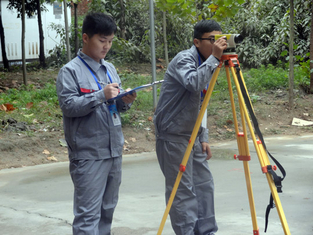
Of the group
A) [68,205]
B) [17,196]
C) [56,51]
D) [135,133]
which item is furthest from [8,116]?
[56,51]

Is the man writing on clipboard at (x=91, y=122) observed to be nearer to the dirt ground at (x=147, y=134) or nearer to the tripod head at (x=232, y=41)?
the tripod head at (x=232, y=41)

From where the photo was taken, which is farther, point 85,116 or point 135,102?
point 135,102

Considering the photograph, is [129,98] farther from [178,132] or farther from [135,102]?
[135,102]

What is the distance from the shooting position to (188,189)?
3.30 meters

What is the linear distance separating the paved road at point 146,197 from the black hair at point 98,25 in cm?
170

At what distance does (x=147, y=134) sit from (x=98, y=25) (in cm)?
483

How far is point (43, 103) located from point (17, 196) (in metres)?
4.14

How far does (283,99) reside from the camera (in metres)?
9.64

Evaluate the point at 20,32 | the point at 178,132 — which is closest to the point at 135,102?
the point at 178,132

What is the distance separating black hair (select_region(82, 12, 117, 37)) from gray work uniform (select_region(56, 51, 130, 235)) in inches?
6.7

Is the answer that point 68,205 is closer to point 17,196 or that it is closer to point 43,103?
point 17,196

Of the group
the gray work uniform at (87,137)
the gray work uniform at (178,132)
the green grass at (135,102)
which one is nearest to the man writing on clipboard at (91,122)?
the gray work uniform at (87,137)

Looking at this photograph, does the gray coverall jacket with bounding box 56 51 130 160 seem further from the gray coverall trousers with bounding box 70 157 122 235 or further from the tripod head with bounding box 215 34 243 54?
the tripod head with bounding box 215 34 243 54

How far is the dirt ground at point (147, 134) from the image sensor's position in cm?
664
